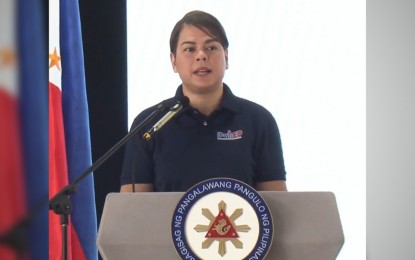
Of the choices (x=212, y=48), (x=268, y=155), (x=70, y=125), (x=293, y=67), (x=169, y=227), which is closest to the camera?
(x=169, y=227)

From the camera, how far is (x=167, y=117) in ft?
4.39

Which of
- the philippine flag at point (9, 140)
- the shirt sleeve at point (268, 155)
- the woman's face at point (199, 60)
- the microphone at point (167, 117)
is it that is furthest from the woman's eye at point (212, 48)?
the philippine flag at point (9, 140)

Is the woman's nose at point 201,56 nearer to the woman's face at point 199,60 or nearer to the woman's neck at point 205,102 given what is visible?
the woman's face at point 199,60

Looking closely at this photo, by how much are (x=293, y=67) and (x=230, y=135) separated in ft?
3.60

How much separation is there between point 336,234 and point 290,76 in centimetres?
205

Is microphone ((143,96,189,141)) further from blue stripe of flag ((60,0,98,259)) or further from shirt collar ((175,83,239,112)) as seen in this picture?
blue stripe of flag ((60,0,98,259))

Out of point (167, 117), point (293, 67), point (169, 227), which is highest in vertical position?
point (293, 67)

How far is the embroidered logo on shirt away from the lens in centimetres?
201

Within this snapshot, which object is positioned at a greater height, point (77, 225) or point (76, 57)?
point (76, 57)

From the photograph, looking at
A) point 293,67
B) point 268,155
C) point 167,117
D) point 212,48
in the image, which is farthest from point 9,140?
point 293,67

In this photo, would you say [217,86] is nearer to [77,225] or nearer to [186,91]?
[186,91]

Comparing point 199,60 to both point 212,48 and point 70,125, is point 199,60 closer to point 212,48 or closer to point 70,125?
point 212,48

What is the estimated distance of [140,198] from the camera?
1.02 meters

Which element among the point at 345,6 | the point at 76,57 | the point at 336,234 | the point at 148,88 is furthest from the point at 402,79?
the point at 336,234
